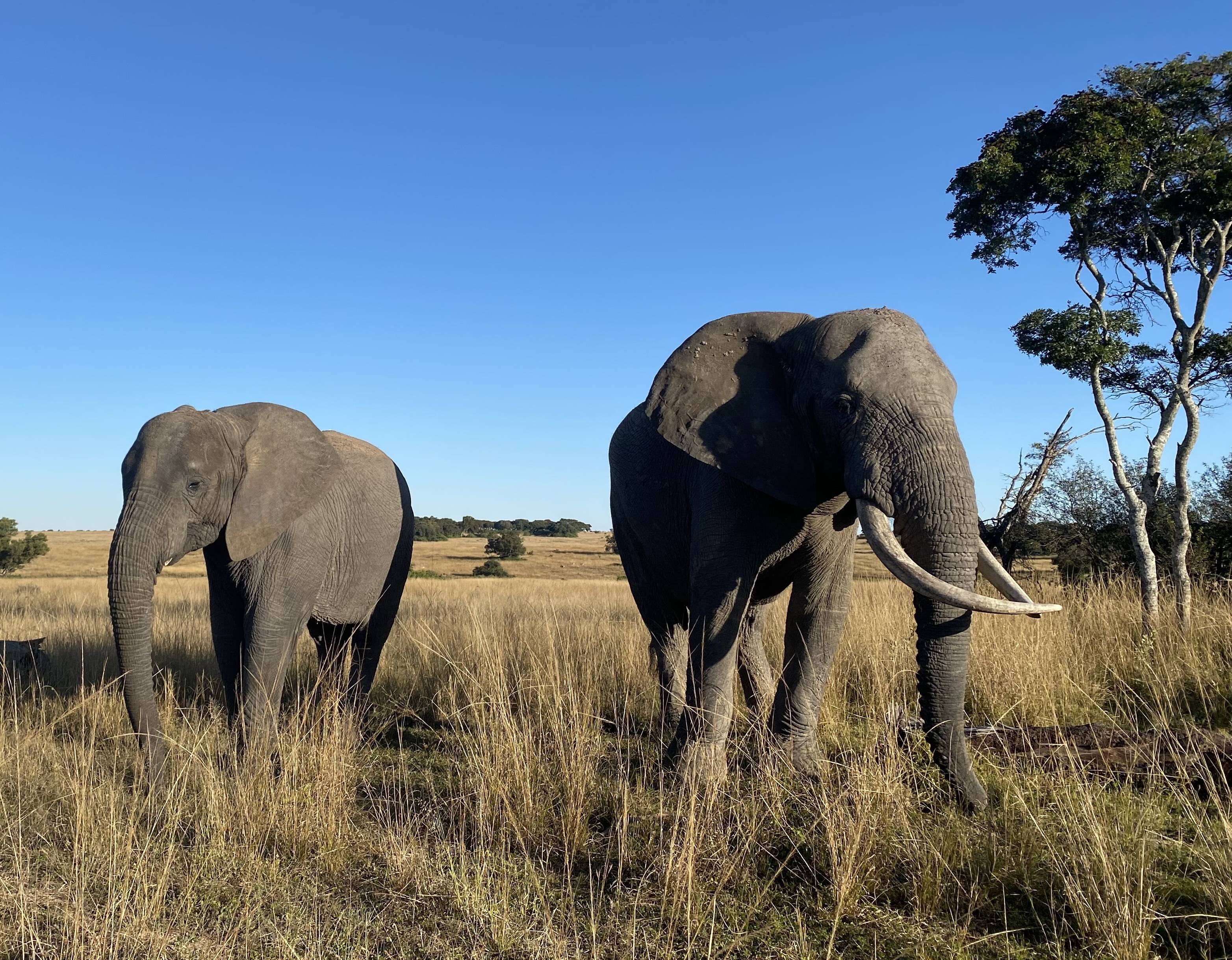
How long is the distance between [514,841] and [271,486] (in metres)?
3.47

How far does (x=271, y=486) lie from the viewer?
21.0ft

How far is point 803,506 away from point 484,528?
9458cm

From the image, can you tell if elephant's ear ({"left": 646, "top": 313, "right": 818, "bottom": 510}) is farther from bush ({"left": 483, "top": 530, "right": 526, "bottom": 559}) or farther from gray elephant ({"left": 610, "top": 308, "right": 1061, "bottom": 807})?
bush ({"left": 483, "top": 530, "right": 526, "bottom": 559})

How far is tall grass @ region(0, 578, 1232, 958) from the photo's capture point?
3109 mm

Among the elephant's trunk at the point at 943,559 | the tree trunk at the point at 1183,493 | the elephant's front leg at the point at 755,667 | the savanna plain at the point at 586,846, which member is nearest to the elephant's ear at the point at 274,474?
the savanna plain at the point at 586,846

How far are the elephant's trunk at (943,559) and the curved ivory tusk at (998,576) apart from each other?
190mm

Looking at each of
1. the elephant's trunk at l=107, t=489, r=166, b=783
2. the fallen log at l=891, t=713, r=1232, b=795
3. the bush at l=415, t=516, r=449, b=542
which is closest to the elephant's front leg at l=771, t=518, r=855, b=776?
the fallen log at l=891, t=713, r=1232, b=795

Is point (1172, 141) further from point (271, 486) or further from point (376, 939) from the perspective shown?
point (376, 939)

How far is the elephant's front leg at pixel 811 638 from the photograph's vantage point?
515cm

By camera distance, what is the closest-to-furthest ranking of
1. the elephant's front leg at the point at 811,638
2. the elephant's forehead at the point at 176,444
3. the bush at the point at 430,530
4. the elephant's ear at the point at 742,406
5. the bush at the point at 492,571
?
1. the elephant's ear at the point at 742,406
2. the elephant's front leg at the point at 811,638
3. the elephant's forehead at the point at 176,444
4. the bush at the point at 492,571
5. the bush at the point at 430,530

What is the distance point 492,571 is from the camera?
46781 mm

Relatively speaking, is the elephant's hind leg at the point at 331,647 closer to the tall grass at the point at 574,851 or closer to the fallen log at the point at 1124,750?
the tall grass at the point at 574,851

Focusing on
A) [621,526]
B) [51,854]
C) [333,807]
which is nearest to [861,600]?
[621,526]

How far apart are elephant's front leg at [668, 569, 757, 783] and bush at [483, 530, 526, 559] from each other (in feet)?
181
